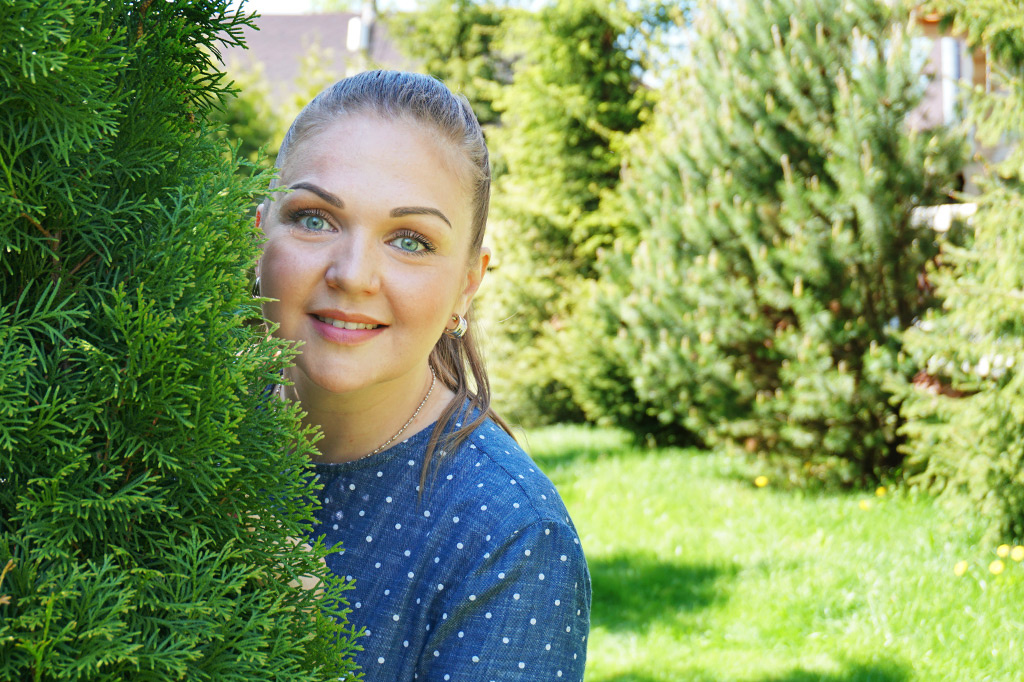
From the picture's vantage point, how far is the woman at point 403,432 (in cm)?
194

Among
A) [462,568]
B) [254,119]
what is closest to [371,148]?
[462,568]

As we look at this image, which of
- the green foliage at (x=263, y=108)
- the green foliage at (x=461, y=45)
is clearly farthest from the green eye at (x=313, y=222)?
the green foliage at (x=263, y=108)

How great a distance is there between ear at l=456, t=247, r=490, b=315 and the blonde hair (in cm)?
4

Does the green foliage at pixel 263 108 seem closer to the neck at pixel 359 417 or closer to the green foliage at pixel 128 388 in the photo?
the neck at pixel 359 417

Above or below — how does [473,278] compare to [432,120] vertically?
below

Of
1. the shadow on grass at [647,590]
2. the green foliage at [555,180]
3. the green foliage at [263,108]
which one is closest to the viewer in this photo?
the shadow on grass at [647,590]

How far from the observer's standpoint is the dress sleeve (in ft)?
6.20

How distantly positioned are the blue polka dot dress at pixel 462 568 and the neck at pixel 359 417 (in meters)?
0.07

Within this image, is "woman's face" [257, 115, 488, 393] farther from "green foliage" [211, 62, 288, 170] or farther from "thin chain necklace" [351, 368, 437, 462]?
"green foliage" [211, 62, 288, 170]

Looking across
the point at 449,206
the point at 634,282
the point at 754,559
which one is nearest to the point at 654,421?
the point at 634,282

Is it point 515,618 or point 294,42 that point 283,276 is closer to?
point 515,618

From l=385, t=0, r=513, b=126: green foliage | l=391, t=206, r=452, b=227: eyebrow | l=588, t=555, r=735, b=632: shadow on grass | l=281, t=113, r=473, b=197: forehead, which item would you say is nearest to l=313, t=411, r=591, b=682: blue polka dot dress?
l=391, t=206, r=452, b=227: eyebrow

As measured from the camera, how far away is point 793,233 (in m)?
7.07

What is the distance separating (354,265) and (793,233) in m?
5.76
